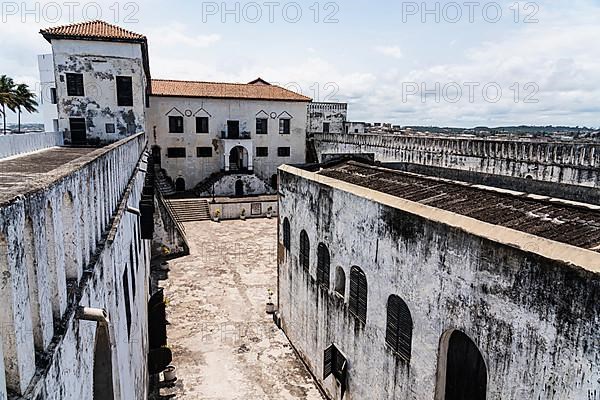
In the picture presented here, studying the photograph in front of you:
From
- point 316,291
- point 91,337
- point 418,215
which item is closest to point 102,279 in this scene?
point 91,337

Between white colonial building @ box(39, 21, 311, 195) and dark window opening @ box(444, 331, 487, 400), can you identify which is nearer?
dark window opening @ box(444, 331, 487, 400)

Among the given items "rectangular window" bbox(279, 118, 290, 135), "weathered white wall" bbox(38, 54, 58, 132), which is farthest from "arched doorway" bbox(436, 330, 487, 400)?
"weathered white wall" bbox(38, 54, 58, 132)

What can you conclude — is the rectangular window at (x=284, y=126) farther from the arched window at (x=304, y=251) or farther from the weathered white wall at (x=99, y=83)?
the arched window at (x=304, y=251)

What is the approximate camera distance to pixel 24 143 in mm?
12492

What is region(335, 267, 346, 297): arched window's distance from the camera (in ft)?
34.5

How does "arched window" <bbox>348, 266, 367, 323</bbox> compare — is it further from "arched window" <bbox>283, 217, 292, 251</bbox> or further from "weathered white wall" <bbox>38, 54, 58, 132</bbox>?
"weathered white wall" <bbox>38, 54, 58, 132</bbox>

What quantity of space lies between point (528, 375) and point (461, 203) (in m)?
3.71

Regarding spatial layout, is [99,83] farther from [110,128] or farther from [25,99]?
[25,99]

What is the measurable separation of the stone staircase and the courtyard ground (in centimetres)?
679

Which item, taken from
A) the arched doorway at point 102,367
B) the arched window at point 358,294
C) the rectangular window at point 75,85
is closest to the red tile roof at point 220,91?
the rectangular window at point 75,85

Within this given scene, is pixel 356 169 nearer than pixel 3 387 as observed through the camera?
No

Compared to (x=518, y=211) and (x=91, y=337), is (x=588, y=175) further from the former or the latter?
(x=91, y=337)

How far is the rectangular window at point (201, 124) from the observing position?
35.8m

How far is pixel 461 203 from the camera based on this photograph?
8492 millimetres
